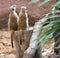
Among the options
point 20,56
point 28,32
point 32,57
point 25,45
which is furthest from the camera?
point 20,56

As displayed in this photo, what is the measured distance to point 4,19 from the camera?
6.10 m

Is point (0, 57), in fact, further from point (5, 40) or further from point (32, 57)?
point (32, 57)

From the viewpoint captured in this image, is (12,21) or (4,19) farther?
(4,19)

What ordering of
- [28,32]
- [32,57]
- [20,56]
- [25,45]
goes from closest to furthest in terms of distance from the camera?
[32,57]
[28,32]
[25,45]
[20,56]

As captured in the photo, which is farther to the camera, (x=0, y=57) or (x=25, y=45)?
(x=0, y=57)

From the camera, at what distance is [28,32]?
8.03 ft

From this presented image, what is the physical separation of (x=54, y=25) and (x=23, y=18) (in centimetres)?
229

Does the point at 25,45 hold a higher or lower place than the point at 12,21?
lower

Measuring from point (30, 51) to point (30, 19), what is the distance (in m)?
4.88

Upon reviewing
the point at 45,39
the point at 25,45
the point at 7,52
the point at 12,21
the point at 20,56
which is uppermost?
the point at 45,39

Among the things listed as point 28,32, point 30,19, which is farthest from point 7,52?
point 28,32

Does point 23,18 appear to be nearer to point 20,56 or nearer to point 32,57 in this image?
point 20,56

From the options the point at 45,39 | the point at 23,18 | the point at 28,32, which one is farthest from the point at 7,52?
the point at 45,39

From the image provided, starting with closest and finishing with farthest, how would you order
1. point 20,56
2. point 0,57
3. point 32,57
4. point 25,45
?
point 32,57 < point 25,45 < point 20,56 < point 0,57
